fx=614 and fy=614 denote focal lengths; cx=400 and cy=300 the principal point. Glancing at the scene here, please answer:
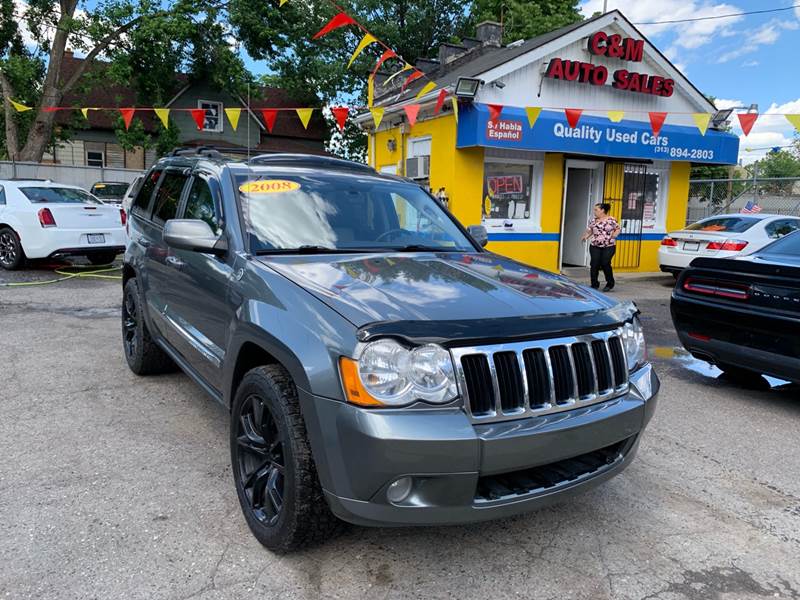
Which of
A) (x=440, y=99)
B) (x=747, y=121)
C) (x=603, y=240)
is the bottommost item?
(x=603, y=240)

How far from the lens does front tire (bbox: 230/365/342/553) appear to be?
2.46 m

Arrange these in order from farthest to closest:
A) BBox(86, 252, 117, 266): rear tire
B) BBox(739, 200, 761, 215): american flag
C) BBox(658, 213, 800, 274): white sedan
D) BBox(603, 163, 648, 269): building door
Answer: BBox(739, 200, 761, 215): american flag < BBox(603, 163, 648, 269): building door < BBox(86, 252, 117, 266): rear tire < BBox(658, 213, 800, 274): white sedan

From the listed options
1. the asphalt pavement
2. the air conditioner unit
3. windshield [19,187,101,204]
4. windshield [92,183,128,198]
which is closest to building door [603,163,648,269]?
the air conditioner unit

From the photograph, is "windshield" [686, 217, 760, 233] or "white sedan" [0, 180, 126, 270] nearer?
Result: "white sedan" [0, 180, 126, 270]

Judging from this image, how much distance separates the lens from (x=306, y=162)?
13.6ft

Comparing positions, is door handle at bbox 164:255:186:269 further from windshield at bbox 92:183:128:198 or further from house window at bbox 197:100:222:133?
house window at bbox 197:100:222:133

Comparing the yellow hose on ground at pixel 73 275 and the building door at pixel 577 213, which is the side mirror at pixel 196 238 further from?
the building door at pixel 577 213

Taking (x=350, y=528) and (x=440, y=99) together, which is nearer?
(x=350, y=528)

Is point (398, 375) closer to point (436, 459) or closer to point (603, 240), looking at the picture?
point (436, 459)

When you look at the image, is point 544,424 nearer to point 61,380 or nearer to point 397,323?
point 397,323

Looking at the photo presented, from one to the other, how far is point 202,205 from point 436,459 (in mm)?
2490

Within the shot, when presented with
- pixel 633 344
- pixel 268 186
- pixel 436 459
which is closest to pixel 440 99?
pixel 268 186

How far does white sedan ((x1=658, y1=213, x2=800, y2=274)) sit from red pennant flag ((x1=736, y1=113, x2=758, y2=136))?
1.64 metres

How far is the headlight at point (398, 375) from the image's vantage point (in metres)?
2.26
